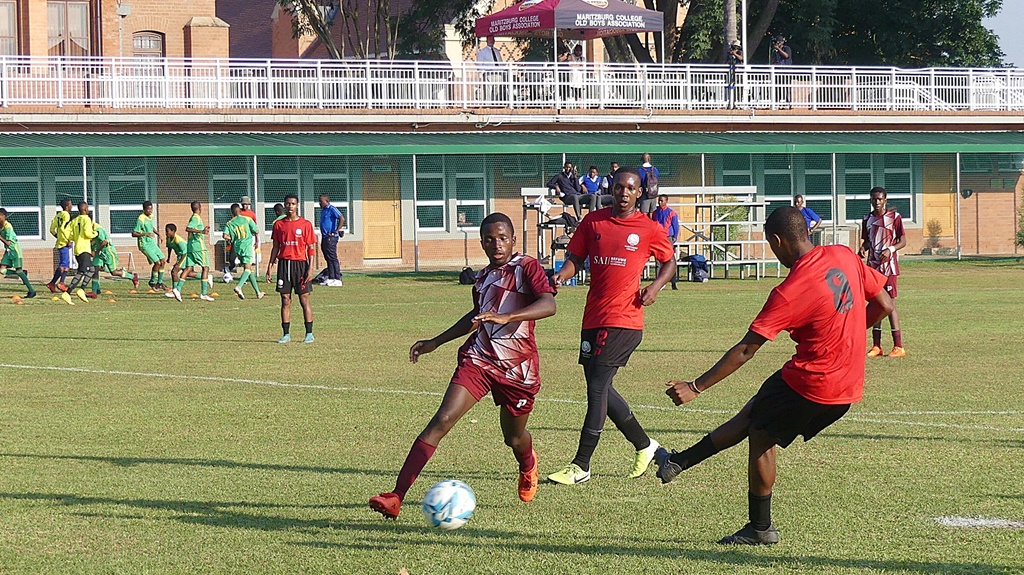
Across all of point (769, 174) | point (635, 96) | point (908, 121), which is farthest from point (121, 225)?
point (908, 121)

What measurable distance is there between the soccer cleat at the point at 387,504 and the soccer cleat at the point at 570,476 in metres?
1.60

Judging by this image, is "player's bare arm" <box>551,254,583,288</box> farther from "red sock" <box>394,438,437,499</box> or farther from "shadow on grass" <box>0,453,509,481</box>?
"red sock" <box>394,438,437,499</box>

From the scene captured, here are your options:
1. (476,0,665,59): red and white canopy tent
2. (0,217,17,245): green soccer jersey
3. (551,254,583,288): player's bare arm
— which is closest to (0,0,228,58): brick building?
(476,0,665,59): red and white canopy tent

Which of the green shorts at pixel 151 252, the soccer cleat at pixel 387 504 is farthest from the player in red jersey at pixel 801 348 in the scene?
the green shorts at pixel 151 252

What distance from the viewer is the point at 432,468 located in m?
9.09

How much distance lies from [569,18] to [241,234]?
1256 cm

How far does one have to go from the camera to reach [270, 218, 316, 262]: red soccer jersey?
699 inches

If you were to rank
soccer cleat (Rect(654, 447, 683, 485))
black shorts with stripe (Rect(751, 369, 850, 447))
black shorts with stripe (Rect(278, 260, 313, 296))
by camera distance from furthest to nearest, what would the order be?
black shorts with stripe (Rect(278, 260, 313, 296)), soccer cleat (Rect(654, 447, 683, 485)), black shorts with stripe (Rect(751, 369, 850, 447))

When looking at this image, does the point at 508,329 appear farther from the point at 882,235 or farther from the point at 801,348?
the point at 882,235

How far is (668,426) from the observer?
10.9m

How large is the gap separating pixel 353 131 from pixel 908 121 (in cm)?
1551

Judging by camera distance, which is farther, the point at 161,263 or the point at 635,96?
the point at 635,96

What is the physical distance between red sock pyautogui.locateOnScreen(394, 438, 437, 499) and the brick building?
127ft

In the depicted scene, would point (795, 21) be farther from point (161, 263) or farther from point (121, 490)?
point (121, 490)
